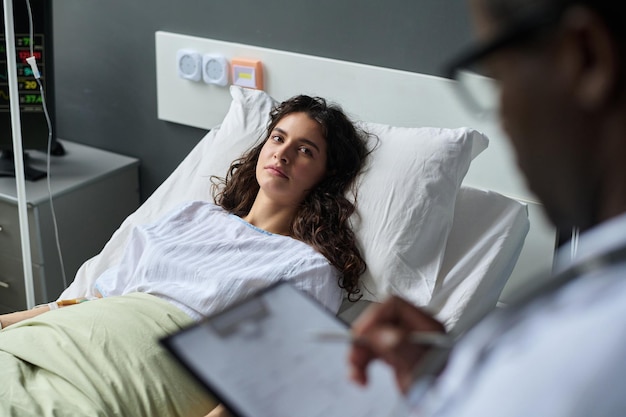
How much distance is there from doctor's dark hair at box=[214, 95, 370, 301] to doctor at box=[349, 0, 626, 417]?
50.9 inches

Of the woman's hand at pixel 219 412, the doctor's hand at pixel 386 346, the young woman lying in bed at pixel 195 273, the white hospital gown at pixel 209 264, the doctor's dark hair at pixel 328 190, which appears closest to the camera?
the doctor's hand at pixel 386 346

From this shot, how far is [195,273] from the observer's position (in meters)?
1.88

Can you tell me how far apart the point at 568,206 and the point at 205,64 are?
205 centimetres

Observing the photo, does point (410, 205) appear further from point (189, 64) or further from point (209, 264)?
point (189, 64)

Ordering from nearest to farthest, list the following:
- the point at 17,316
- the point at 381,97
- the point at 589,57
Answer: the point at 589,57, the point at 17,316, the point at 381,97

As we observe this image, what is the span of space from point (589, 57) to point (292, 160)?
4.87 ft

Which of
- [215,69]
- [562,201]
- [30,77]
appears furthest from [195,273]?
[562,201]

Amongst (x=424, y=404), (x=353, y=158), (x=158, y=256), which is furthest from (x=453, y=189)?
(x=424, y=404)

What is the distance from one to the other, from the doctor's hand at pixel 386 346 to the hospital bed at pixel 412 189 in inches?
41.9

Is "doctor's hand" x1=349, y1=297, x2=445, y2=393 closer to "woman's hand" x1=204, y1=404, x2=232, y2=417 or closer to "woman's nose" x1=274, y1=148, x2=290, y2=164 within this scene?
"woman's hand" x1=204, y1=404, x2=232, y2=417

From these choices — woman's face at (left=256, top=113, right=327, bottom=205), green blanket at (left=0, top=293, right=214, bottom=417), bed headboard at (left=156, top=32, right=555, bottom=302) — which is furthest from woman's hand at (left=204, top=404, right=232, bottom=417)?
bed headboard at (left=156, top=32, right=555, bottom=302)

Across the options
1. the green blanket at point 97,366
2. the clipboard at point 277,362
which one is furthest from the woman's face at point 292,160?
the clipboard at point 277,362

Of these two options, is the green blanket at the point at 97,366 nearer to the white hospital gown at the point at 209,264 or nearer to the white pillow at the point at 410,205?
the white hospital gown at the point at 209,264

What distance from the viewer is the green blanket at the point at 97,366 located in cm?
155
